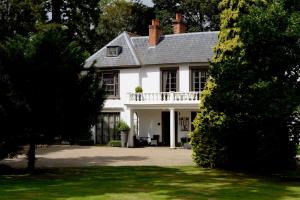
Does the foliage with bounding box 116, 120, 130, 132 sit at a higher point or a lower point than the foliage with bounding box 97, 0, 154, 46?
lower

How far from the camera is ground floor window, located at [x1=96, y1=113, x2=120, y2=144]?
38250 mm

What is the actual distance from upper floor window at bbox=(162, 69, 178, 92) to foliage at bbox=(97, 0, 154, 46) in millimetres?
21781

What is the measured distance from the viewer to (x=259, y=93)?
1658cm

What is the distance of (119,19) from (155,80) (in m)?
23.8

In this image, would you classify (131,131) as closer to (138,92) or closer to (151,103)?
(151,103)

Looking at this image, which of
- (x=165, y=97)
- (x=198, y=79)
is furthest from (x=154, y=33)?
Answer: (x=165, y=97)

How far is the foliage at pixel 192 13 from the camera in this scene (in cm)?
5947

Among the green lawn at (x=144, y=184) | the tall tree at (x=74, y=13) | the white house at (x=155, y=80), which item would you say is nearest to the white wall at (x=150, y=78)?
the white house at (x=155, y=80)

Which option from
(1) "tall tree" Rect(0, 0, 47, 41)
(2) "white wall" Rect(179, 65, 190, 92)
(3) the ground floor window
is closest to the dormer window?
(3) the ground floor window

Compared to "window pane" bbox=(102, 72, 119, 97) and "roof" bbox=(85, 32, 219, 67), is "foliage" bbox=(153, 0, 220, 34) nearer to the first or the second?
"roof" bbox=(85, 32, 219, 67)

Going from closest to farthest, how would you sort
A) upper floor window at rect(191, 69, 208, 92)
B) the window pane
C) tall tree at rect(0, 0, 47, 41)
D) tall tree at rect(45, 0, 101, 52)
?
tall tree at rect(0, 0, 47, 41) → upper floor window at rect(191, 69, 208, 92) → the window pane → tall tree at rect(45, 0, 101, 52)

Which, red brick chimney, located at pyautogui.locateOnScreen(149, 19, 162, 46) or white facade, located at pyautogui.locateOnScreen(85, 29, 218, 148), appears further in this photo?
red brick chimney, located at pyautogui.locateOnScreen(149, 19, 162, 46)

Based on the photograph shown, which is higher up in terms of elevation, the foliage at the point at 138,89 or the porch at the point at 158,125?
the foliage at the point at 138,89

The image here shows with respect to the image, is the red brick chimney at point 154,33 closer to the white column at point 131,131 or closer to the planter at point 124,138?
the white column at point 131,131
